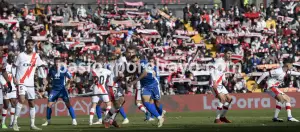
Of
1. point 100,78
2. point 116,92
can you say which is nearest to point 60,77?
point 100,78

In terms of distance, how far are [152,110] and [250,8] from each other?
27.7 metres

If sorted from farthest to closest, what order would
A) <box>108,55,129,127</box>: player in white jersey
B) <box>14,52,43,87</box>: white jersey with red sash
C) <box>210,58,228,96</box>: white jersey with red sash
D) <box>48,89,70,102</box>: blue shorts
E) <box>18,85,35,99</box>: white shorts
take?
<box>48,89,70,102</box>: blue shorts
<box>210,58,228,96</box>: white jersey with red sash
<box>108,55,129,127</box>: player in white jersey
<box>14,52,43,87</box>: white jersey with red sash
<box>18,85,35,99</box>: white shorts

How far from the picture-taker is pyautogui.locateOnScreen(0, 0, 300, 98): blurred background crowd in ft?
139

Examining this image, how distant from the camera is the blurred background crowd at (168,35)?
139 feet

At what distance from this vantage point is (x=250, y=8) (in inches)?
1997

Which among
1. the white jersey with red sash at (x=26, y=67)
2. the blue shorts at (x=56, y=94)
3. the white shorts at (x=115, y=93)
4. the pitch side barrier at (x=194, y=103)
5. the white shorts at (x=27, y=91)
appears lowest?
the pitch side barrier at (x=194, y=103)

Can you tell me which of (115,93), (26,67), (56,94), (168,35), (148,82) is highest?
(26,67)

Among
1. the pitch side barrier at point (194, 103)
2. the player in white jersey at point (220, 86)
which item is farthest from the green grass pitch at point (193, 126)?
the pitch side barrier at point (194, 103)

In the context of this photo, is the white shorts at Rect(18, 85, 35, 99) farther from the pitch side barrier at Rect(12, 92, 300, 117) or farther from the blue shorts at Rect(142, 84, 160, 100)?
the pitch side barrier at Rect(12, 92, 300, 117)

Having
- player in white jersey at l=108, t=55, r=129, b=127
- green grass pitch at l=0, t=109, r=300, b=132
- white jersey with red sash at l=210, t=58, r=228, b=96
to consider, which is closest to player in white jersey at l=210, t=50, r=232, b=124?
white jersey with red sash at l=210, t=58, r=228, b=96

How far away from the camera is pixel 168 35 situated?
46906 mm

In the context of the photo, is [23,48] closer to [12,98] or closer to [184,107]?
[184,107]

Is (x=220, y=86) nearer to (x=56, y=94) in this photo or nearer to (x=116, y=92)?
(x=116, y=92)

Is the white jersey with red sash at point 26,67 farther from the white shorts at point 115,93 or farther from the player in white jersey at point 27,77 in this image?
the white shorts at point 115,93
